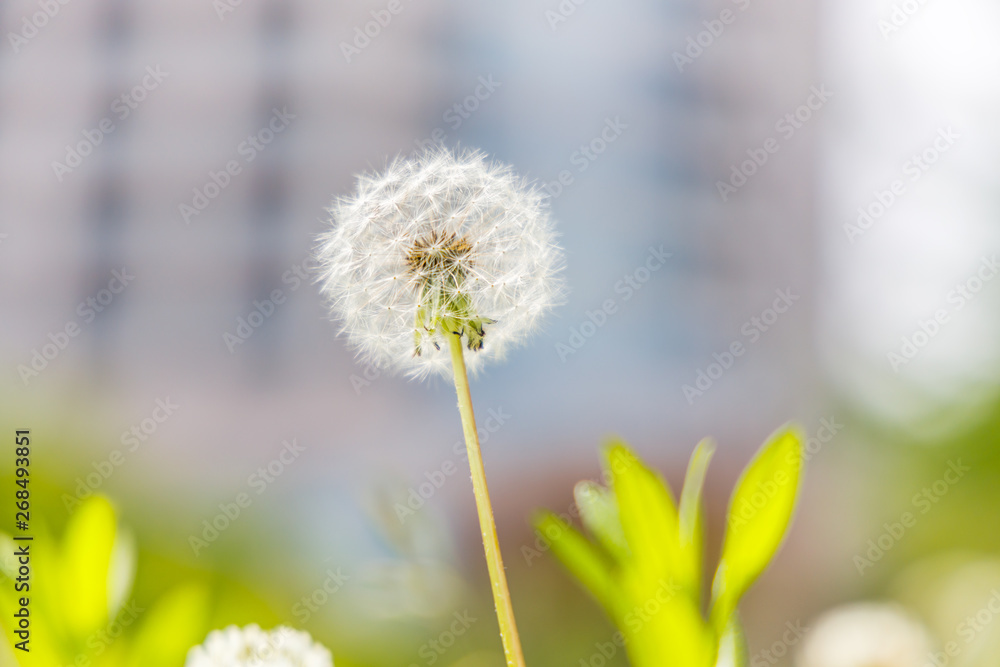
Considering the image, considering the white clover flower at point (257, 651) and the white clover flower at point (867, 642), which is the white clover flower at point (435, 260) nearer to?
the white clover flower at point (257, 651)

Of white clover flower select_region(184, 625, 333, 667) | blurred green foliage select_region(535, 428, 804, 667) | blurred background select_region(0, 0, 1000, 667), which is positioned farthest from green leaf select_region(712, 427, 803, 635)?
blurred background select_region(0, 0, 1000, 667)

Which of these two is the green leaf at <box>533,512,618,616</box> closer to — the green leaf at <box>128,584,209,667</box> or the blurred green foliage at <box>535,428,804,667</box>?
the blurred green foliage at <box>535,428,804,667</box>

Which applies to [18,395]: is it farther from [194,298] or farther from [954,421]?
[194,298]

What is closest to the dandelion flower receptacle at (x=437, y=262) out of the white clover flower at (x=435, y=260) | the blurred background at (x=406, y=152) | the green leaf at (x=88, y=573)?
the white clover flower at (x=435, y=260)

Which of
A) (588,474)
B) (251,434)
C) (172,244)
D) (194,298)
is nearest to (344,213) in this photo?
(588,474)

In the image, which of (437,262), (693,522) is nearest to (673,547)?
(693,522)
